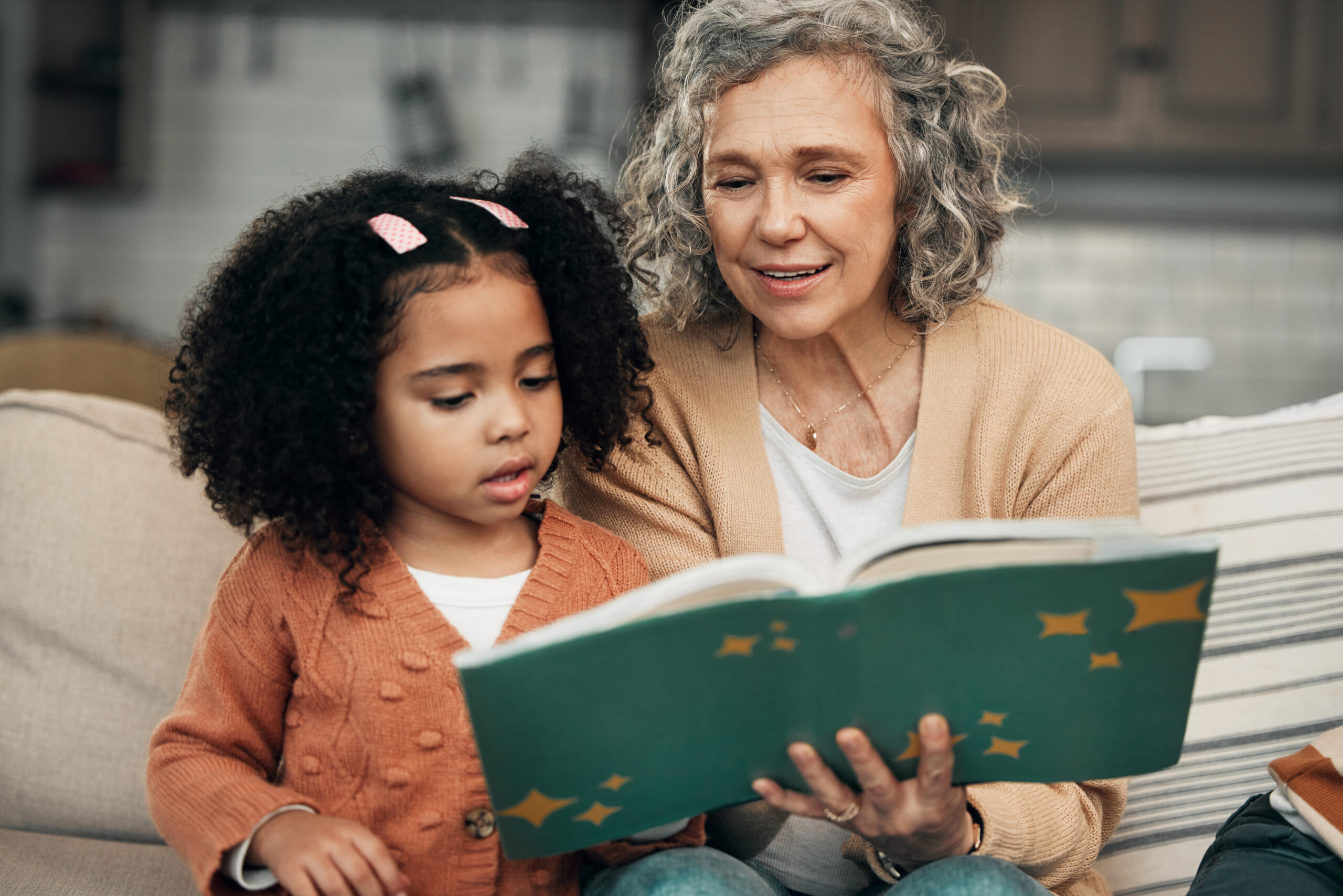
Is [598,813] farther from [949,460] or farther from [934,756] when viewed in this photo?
[949,460]

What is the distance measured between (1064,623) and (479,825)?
1.70 ft

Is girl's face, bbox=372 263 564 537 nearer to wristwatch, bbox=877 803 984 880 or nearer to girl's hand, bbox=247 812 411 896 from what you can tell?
girl's hand, bbox=247 812 411 896

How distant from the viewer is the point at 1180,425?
1.58 m

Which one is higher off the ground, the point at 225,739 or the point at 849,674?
the point at 849,674

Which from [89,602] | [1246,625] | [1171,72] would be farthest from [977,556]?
[1171,72]

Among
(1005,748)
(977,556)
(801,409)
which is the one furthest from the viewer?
(801,409)

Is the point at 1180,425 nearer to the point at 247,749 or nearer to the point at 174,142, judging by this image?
the point at 247,749

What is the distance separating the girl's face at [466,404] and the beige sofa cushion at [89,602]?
2.03 ft

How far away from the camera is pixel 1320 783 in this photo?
1.09m

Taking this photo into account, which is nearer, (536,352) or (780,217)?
(536,352)

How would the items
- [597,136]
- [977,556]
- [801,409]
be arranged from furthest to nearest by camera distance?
[597,136] < [801,409] < [977,556]

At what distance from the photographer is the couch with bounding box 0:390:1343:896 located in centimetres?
140

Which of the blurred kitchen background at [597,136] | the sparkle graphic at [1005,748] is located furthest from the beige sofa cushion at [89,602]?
the blurred kitchen background at [597,136]

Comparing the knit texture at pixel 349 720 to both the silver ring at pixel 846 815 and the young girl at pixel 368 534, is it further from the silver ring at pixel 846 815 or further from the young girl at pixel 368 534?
the silver ring at pixel 846 815
